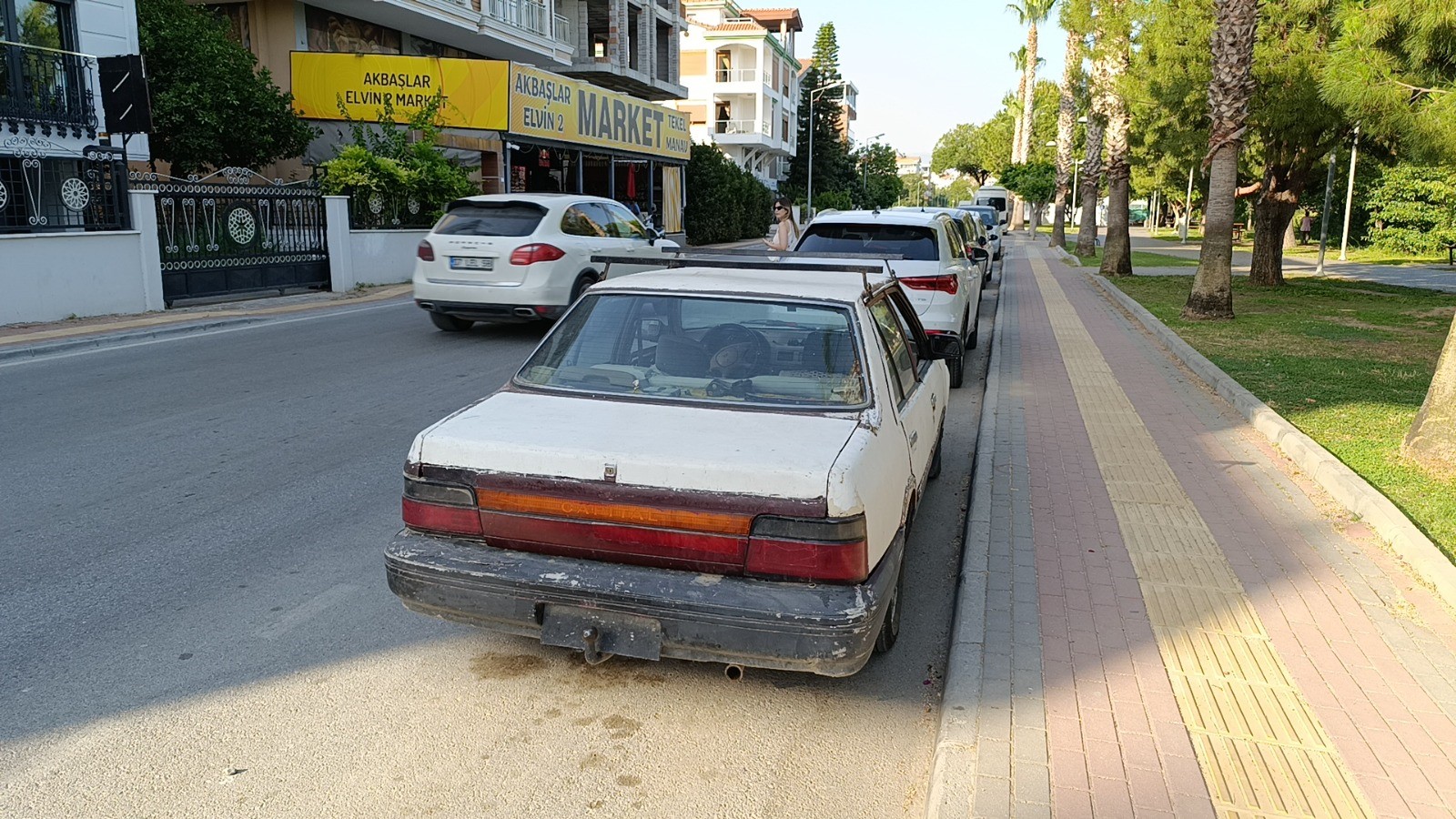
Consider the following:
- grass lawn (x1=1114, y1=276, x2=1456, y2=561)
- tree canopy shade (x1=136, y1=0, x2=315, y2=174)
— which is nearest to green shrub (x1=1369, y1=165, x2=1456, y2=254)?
grass lawn (x1=1114, y1=276, x2=1456, y2=561)

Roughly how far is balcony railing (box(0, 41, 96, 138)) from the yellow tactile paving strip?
18.3m

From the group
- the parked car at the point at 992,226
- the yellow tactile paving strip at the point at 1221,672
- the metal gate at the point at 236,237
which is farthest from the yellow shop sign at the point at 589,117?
the yellow tactile paving strip at the point at 1221,672

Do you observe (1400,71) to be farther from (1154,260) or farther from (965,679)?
(1154,260)

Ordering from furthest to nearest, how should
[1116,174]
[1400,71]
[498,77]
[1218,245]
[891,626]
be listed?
[498,77]
[1116,174]
[1218,245]
[1400,71]
[891,626]

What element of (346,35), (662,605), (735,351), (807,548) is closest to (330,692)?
(662,605)

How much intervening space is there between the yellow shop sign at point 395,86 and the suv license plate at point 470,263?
13.7 metres

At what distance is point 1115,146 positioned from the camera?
24.8 meters

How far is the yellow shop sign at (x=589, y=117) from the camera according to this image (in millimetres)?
25859

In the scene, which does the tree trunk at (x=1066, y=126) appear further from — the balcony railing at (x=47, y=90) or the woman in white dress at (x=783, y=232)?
the balcony railing at (x=47, y=90)

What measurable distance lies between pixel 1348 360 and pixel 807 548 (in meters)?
10.6

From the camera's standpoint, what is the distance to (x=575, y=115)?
2902cm

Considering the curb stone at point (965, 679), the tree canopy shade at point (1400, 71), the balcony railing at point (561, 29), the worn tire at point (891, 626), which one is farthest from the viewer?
the balcony railing at point (561, 29)

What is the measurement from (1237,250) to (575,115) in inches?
1038

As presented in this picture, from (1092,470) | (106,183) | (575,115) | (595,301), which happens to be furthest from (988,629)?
(575,115)
